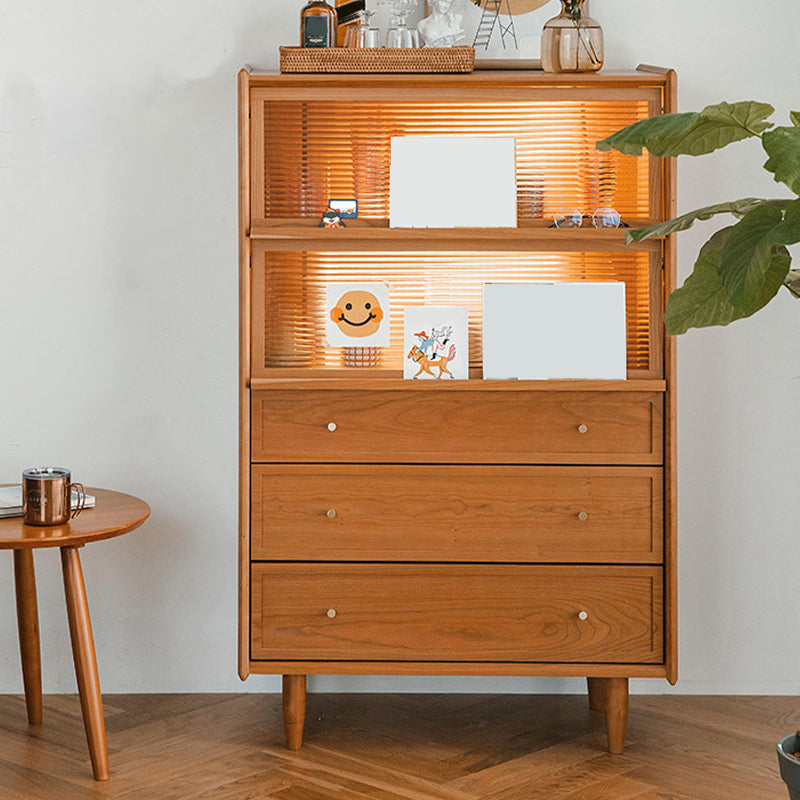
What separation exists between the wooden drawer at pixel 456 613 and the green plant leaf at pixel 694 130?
3.09 feet

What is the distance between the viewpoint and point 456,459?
224 cm

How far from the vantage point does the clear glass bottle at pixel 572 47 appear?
225 cm

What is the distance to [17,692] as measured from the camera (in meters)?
2.69

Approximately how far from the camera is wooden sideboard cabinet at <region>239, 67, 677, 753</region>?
7.32ft

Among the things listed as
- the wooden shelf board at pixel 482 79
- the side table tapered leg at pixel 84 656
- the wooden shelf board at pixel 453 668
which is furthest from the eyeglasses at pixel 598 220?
the side table tapered leg at pixel 84 656

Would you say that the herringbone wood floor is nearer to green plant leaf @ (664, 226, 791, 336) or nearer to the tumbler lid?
the tumbler lid

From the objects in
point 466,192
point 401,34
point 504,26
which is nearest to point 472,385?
point 466,192

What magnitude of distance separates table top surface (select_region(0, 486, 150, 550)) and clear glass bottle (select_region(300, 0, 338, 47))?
109cm

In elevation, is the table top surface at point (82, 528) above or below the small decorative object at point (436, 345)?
below

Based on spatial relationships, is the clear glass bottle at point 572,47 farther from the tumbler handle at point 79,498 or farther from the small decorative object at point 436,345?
the tumbler handle at point 79,498

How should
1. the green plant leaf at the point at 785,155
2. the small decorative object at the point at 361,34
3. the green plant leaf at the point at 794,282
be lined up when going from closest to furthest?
the green plant leaf at the point at 785,155 < the green plant leaf at the point at 794,282 < the small decorative object at the point at 361,34

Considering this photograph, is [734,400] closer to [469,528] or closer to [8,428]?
[469,528]

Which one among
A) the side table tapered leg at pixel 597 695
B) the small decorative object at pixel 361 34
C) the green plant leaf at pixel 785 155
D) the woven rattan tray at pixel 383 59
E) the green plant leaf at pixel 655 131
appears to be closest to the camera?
the green plant leaf at pixel 785 155

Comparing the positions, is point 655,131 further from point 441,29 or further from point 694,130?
point 441,29
